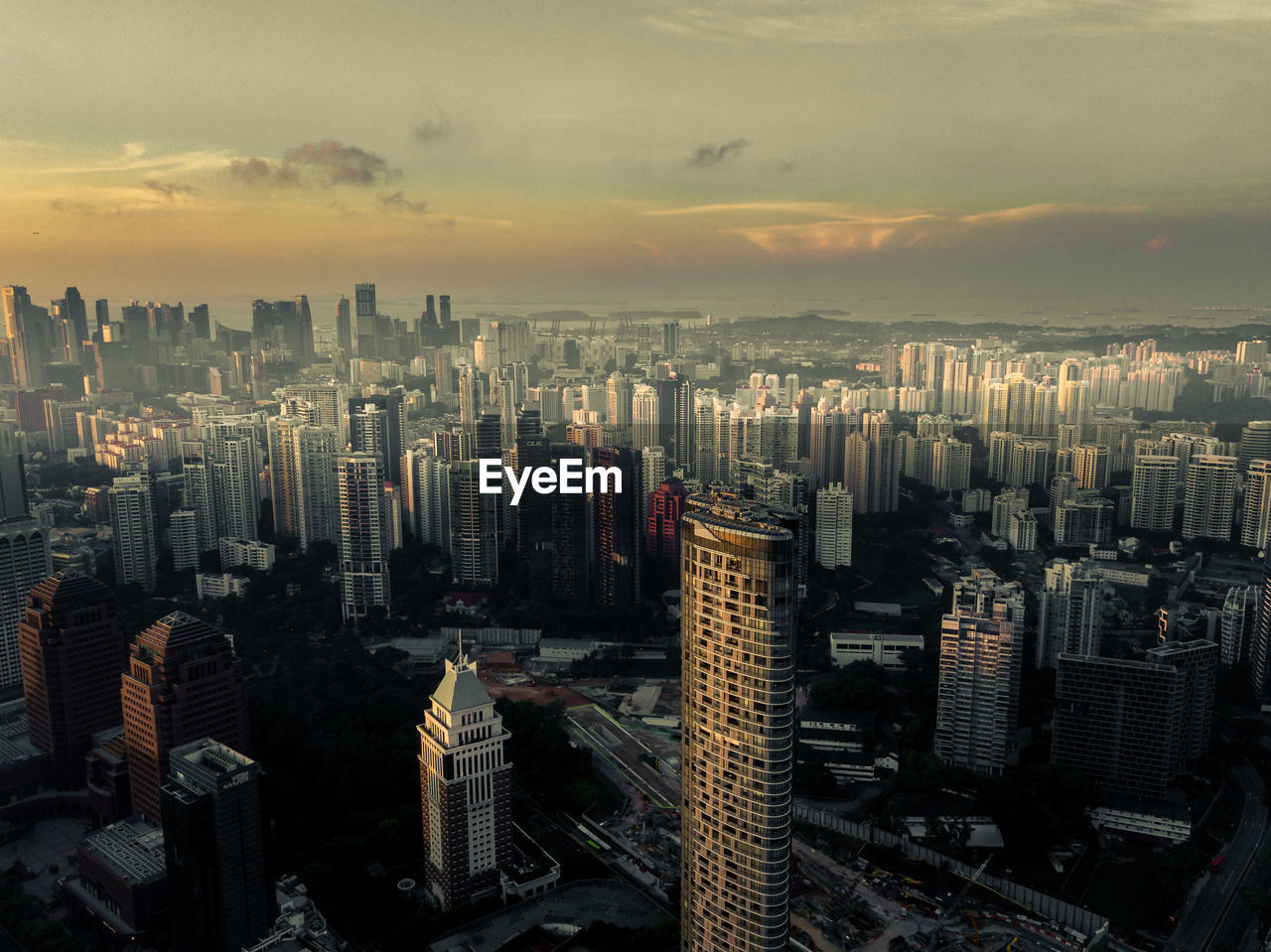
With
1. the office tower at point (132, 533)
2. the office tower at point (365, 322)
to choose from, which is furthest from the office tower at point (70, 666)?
the office tower at point (365, 322)

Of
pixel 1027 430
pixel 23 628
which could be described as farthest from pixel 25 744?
pixel 1027 430

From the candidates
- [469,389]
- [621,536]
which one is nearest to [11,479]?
[621,536]

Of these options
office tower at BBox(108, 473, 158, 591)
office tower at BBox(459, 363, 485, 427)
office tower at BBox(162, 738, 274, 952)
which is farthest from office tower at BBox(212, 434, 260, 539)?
office tower at BBox(162, 738, 274, 952)

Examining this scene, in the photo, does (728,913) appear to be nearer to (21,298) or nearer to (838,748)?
(838,748)

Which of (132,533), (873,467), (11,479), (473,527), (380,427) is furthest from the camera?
(380,427)

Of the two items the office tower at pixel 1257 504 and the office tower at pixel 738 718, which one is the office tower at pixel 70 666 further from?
the office tower at pixel 1257 504

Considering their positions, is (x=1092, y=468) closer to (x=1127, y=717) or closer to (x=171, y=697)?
(x=1127, y=717)
